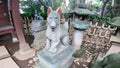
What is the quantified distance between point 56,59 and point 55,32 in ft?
1.61

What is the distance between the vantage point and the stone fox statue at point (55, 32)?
245cm

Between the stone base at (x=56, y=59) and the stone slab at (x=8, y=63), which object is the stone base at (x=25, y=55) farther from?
the stone base at (x=56, y=59)

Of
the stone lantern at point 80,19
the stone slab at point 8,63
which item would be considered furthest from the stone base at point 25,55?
the stone lantern at point 80,19

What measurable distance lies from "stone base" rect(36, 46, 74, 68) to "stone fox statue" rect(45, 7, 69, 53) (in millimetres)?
100

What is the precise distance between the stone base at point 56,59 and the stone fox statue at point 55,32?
0.10 meters

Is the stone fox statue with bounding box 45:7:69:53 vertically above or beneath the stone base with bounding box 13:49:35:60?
above

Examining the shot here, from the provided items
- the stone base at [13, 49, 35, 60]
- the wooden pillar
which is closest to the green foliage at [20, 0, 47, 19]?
the wooden pillar

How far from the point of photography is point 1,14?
12.6ft

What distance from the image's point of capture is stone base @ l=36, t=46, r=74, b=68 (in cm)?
259

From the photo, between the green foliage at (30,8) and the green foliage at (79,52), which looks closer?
the green foliage at (79,52)

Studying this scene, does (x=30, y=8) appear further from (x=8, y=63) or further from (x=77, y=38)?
(x=8, y=63)

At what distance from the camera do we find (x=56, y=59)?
2615 mm

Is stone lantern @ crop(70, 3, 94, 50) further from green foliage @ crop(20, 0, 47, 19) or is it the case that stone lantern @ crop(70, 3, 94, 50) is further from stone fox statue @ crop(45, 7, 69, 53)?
green foliage @ crop(20, 0, 47, 19)

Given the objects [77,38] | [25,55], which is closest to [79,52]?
[77,38]
